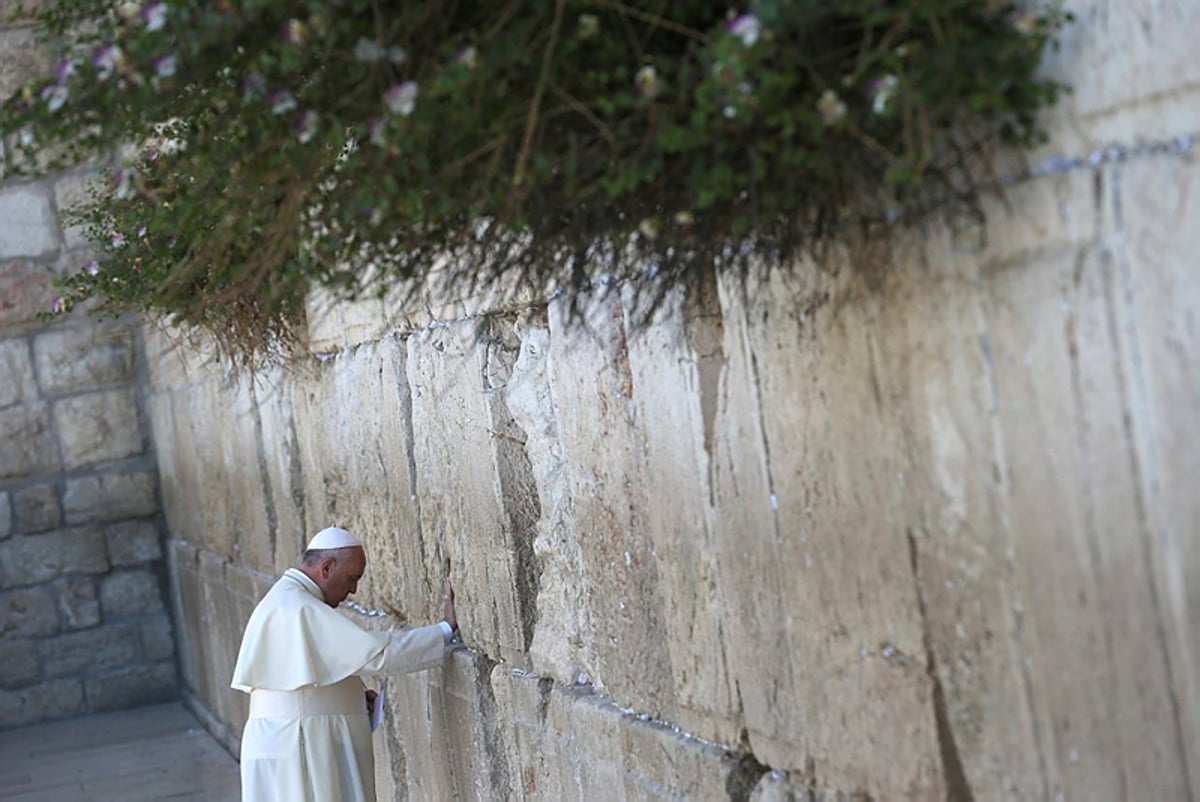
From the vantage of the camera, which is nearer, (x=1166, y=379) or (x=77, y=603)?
(x=1166, y=379)

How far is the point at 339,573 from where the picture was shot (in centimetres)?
538

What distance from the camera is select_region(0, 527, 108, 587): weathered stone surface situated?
11.1 m

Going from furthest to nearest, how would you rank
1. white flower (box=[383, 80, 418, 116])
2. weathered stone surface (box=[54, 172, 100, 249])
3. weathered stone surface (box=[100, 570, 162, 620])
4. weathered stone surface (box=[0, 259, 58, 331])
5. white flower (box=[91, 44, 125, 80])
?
1. weathered stone surface (box=[100, 570, 162, 620])
2. weathered stone surface (box=[54, 172, 100, 249])
3. weathered stone surface (box=[0, 259, 58, 331])
4. white flower (box=[91, 44, 125, 80])
5. white flower (box=[383, 80, 418, 116])

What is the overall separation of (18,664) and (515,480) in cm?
756

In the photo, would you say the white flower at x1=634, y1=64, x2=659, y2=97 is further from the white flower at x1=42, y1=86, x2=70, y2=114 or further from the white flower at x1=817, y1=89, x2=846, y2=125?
the white flower at x1=42, y1=86, x2=70, y2=114

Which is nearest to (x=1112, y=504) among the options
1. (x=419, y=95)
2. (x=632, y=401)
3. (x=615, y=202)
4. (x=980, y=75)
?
(x=980, y=75)

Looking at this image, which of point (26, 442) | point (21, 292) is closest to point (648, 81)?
point (21, 292)

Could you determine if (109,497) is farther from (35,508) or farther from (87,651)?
(87,651)

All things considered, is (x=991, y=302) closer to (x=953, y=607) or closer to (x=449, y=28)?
(x=953, y=607)

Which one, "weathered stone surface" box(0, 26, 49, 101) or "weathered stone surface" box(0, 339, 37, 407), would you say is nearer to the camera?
"weathered stone surface" box(0, 26, 49, 101)

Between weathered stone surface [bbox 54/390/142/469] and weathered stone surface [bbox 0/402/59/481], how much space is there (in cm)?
9

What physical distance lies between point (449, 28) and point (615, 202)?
1.28 feet

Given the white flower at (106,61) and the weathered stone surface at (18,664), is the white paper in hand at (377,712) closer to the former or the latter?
the white flower at (106,61)

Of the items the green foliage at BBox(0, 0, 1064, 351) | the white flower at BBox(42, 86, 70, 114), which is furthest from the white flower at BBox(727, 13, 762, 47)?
the white flower at BBox(42, 86, 70, 114)
